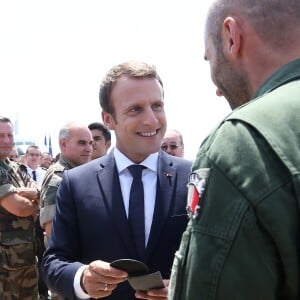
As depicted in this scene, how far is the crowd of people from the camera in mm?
885

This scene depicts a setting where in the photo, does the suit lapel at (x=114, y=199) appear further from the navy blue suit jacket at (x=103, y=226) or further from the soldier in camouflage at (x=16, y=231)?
the soldier in camouflage at (x=16, y=231)

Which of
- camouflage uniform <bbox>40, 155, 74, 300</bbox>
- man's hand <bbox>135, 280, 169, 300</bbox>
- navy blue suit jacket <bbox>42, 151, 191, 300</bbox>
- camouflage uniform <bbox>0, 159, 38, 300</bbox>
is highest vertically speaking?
navy blue suit jacket <bbox>42, 151, 191, 300</bbox>

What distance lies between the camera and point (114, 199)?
2.04 meters

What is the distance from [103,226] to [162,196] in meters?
0.30

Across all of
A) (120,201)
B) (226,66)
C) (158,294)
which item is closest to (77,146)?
(120,201)

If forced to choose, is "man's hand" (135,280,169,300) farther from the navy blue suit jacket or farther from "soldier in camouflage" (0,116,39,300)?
"soldier in camouflage" (0,116,39,300)

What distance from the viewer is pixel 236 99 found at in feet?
4.00

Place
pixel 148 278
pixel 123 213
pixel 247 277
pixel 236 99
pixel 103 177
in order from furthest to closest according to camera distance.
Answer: pixel 103 177 → pixel 123 213 → pixel 148 278 → pixel 236 99 → pixel 247 277

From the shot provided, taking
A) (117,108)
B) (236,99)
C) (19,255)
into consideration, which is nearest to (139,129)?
(117,108)

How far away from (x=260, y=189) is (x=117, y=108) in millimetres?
1387

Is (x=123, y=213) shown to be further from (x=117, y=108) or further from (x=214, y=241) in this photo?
(x=214, y=241)

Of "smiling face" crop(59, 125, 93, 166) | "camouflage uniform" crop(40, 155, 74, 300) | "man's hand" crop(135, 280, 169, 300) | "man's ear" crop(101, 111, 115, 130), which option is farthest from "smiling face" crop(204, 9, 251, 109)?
"smiling face" crop(59, 125, 93, 166)

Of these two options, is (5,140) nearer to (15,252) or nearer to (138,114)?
(15,252)

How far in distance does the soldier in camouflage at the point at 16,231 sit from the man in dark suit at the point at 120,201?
252 cm
